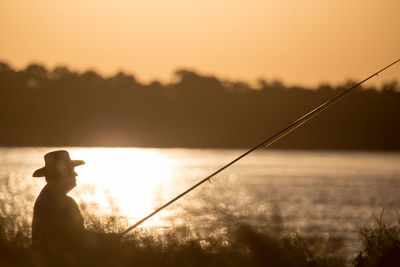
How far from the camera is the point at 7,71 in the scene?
102 meters

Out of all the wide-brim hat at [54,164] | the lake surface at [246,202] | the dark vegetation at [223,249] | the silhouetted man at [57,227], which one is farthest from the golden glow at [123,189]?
the silhouetted man at [57,227]

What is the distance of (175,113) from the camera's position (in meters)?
109

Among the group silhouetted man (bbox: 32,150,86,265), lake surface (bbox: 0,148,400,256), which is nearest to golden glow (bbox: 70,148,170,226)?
lake surface (bbox: 0,148,400,256)

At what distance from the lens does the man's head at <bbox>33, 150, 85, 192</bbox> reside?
27.1ft

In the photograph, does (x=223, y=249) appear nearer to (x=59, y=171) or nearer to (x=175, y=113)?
(x=59, y=171)

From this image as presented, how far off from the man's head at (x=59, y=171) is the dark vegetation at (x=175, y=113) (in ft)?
281

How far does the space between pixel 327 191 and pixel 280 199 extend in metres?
9.86

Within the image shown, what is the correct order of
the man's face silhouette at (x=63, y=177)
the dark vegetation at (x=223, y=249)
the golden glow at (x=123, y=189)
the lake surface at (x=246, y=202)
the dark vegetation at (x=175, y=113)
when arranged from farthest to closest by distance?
the dark vegetation at (x=175, y=113), the golden glow at (x=123, y=189), the lake surface at (x=246, y=202), the man's face silhouette at (x=63, y=177), the dark vegetation at (x=223, y=249)

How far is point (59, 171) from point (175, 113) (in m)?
101

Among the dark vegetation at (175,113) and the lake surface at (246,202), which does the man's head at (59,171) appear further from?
the dark vegetation at (175,113)

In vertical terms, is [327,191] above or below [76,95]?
below

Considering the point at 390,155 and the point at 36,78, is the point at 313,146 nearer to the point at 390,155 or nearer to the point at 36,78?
the point at 390,155

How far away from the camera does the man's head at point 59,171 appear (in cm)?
827

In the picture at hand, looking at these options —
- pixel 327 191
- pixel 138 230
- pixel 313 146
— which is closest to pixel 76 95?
pixel 313 146
